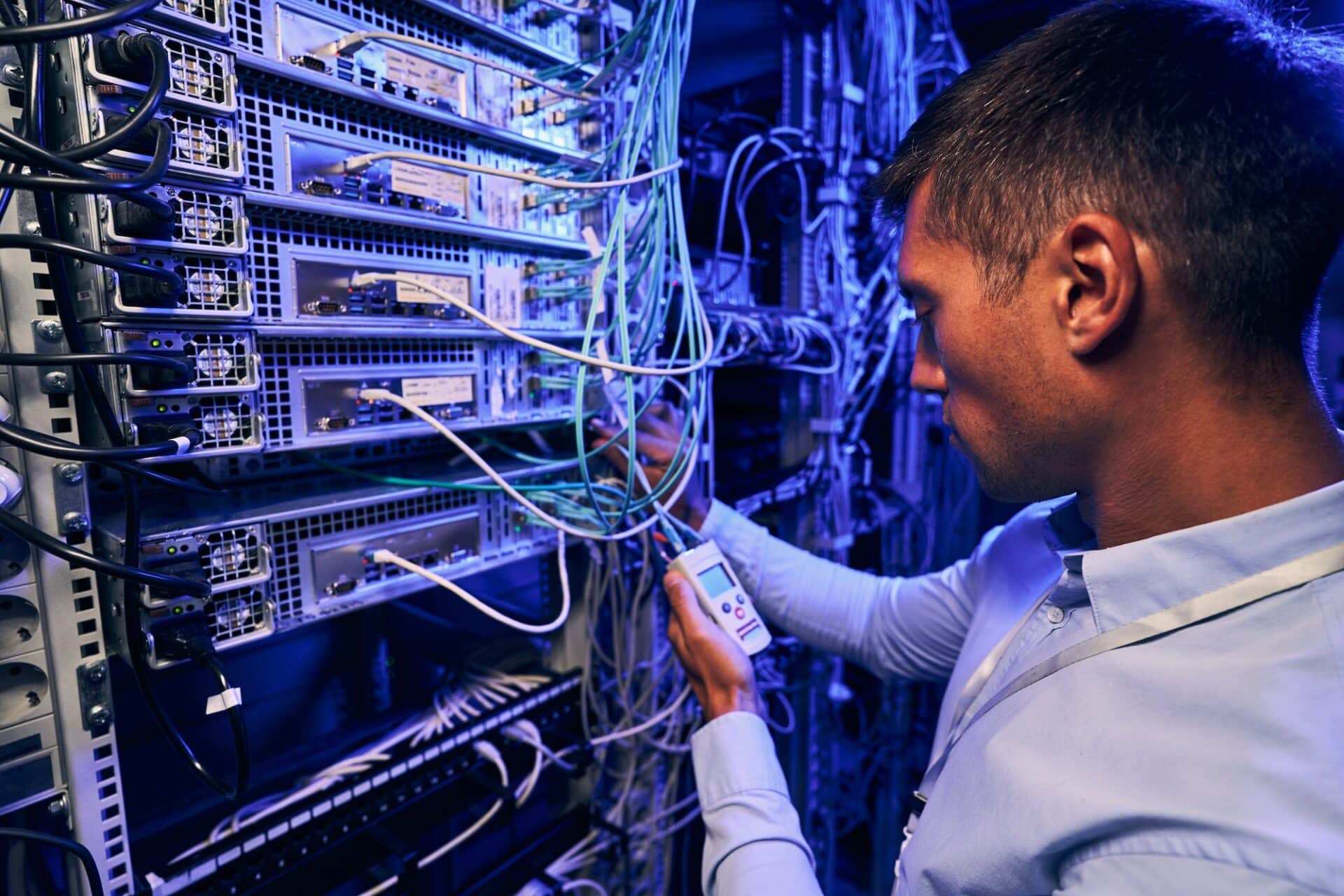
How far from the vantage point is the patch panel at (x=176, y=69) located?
52cm

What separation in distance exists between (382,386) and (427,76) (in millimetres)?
355

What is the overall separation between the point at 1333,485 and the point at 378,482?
37.9 inches

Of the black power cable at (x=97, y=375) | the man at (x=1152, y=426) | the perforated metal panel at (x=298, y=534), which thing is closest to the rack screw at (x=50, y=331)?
the black power cable at (x=97, y=375)

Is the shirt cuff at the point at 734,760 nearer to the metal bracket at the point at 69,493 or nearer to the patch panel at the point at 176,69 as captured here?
the metal bracket at the point at 69,493

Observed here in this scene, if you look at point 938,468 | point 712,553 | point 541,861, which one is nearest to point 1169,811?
point 712,553

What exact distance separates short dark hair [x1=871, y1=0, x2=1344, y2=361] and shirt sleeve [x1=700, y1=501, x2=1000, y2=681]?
0.67m

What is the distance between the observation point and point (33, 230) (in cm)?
54

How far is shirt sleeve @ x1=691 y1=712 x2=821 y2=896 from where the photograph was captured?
30.8 inches

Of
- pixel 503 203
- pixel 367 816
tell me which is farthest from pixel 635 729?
pixel 503 203

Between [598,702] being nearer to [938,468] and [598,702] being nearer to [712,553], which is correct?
[712,553]

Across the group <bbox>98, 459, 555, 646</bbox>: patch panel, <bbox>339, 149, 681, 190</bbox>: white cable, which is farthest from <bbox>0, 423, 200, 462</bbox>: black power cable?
<bbox>339, 149, 681, 190</bbox>: white cable

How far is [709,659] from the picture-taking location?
96cm

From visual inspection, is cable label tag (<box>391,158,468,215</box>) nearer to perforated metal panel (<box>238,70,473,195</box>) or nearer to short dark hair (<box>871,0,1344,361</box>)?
perforated metal panel (<box>238,70,473,195</box>)

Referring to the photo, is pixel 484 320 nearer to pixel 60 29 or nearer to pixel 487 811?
pixel 60 29
